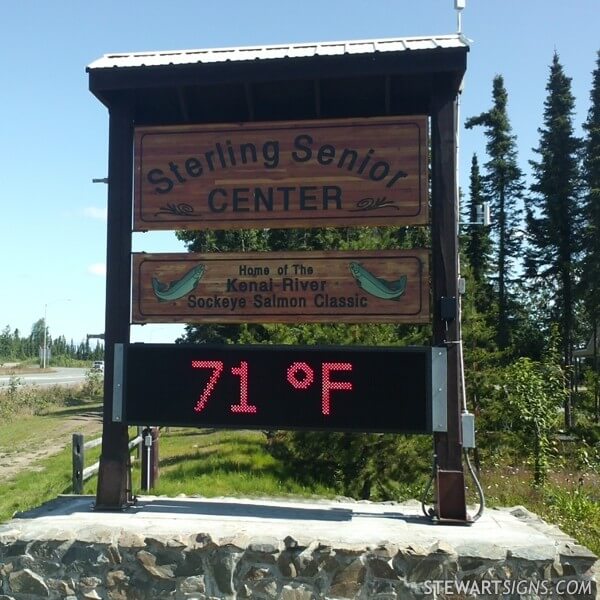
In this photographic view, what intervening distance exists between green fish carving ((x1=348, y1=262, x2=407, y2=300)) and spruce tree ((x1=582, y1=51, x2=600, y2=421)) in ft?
103

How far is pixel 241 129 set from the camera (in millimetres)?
7266

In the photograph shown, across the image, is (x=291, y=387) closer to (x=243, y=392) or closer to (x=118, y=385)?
(x=243, y=392)

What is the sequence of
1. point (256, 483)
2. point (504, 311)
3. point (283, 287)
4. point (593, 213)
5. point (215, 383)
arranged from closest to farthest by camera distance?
1. point (215, 383)
2. point (283, 287)
3. point (256, 483)
4. point (593, 213)
5. point (504, 311)

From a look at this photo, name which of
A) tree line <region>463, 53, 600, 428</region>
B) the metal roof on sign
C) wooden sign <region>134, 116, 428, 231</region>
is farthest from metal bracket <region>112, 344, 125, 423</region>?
tree line <region>463, 53, 600, 428</region>

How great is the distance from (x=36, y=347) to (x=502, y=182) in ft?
335

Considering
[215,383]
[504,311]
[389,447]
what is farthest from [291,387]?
[504,311]

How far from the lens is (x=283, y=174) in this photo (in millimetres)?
7184

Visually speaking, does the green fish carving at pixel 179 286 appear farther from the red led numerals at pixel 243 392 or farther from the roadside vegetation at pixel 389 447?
the roadside vegetation at pixel 389 447

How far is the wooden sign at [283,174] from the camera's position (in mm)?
6977

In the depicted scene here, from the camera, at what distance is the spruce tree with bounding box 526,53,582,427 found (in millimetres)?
38500

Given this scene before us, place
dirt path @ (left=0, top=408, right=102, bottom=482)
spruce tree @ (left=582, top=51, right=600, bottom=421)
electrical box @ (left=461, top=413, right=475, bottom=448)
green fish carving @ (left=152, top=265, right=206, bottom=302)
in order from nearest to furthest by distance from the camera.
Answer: electrical box @ (left=461, top=413, right=475, bottom=448), green fish carving @ (left=152, top=265, right=206, bottom=302), dirt path @ (left=0, top=408, right=102, bottom=482), spruce tree @ (left=582, top=51, right=600, bottom=421)

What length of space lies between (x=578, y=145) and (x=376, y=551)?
38900mm

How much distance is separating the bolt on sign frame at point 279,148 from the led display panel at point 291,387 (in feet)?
1.36

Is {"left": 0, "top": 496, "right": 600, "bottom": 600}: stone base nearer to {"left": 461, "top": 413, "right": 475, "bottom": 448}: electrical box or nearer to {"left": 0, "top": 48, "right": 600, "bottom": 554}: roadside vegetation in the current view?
{"left": 461, "top": 413, "right": 475, "bottom": 448}: electrical box
